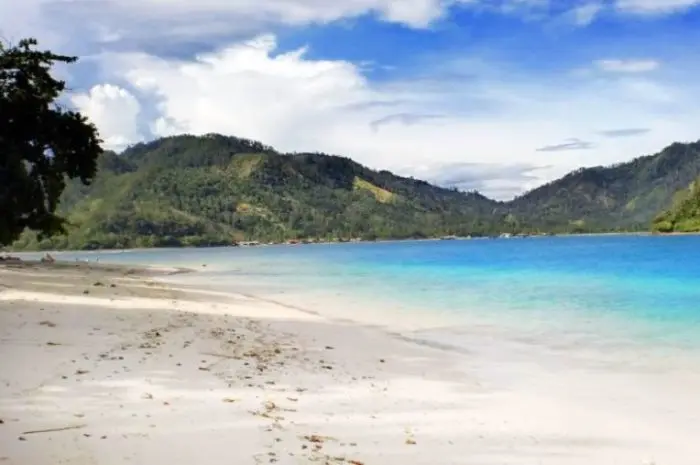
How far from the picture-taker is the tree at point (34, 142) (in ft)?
95.3

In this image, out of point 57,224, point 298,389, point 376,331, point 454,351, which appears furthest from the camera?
point 57,224

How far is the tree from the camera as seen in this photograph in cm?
2906

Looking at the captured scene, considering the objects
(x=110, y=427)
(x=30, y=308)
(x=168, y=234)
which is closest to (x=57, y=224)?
(x=30, y=308)

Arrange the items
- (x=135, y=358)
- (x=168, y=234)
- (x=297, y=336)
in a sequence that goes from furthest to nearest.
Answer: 1. (x=168, y=234)
2. (x=297, y=336)
3. (x=135, y=358)

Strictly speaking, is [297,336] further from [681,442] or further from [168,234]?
[168,234]

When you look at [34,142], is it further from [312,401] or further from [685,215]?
[685,215]

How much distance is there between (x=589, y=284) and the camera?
33.3 metres

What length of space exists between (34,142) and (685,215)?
129410mm

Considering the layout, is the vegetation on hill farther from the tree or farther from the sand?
the sand

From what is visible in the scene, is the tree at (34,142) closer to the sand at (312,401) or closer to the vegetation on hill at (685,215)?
the sand at (312,401)

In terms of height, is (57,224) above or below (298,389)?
above

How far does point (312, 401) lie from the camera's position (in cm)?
783

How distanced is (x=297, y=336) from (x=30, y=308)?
596 cm

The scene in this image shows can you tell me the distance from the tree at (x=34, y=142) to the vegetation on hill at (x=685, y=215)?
412 ft
